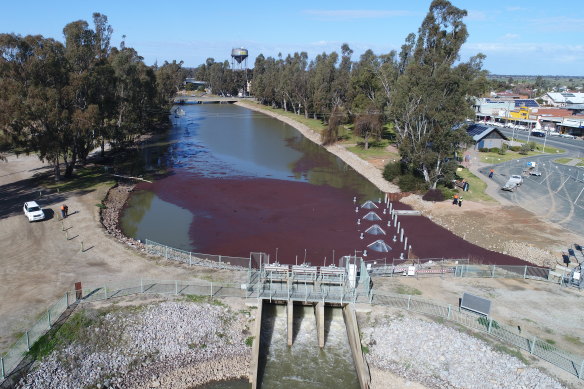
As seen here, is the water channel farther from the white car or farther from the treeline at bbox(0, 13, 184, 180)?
the treeline at bbox(0, 13, 184, 180)

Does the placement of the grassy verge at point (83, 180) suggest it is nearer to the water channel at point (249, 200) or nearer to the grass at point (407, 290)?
the water channel at point (249, 200)

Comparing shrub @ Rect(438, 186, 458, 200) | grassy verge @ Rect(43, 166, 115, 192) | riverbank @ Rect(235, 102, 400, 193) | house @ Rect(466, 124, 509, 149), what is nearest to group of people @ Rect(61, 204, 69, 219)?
grassy verge @ Rect(43, 166, 115, 192)

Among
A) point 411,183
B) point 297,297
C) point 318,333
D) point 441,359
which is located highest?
point 411,183

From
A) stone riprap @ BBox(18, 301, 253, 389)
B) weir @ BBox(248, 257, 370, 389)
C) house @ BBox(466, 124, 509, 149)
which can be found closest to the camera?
stone riprap @ BBox(18, 301, 253, 389)

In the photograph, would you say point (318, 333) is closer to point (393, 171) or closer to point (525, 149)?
point (393, 171)

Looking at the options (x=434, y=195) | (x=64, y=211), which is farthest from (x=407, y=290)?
(x=64, y=211)

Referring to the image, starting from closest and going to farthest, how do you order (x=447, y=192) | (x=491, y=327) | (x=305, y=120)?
(x=491, y=327)
(x=447, y=192)
(x=305, y=120)

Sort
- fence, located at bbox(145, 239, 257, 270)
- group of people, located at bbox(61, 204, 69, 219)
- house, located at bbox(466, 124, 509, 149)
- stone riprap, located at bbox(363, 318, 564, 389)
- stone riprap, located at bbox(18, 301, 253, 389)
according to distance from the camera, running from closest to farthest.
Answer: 1. stone riprap, located at bbox(18, 301, 253, 389)
2. stone riprap, located at bbox(363, 318, 564, 389)
3. fence, located at bbox(145, 239, 257, 270)
4. group of people, located at bbox(61, 204, 69, 219)
5. house, located at bbox(466, 124, 509, 149)
